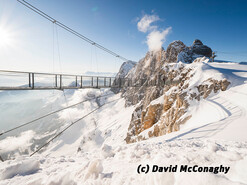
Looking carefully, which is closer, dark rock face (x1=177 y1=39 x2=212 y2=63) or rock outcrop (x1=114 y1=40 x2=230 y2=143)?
rock outcrop (x1=114 y1=40 x2=230 y2=143)

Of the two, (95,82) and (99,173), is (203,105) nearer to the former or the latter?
(95,82)

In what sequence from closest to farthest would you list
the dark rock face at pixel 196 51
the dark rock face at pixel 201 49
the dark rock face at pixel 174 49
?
the dark rock face at pixel 196 51 < the dark rock face at pixel 201 49 < the dark rock face at pixel 174 49

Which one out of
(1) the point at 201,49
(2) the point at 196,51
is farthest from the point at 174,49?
(1) the point at 201,49

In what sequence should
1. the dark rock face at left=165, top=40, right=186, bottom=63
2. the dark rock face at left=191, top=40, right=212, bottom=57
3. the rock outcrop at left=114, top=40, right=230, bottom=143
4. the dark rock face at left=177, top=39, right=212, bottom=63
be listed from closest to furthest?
the rock outcrop at left=114, top=40, right=230, bottom=143 < the dark rock face at left=177, top=39, right=212, bottom=63 < the dark rock face at left=191, top=40, right=212, bottom=57 < the dark rock face at left=165, top=40, right=186, bottom=63

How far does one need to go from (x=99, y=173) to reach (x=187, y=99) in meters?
13.8

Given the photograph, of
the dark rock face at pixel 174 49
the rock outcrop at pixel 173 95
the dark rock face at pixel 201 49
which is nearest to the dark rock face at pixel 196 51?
the dark rock face at pixel 201 49

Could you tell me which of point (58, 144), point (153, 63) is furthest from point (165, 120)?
point (58, 144)

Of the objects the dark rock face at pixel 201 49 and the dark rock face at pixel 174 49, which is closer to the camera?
the dark rock face at pixel 201 49

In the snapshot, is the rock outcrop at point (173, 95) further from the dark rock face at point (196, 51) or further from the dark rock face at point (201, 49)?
the dark rock face at point (201, 49)

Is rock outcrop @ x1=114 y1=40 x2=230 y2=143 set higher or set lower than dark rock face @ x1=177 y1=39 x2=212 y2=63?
lower

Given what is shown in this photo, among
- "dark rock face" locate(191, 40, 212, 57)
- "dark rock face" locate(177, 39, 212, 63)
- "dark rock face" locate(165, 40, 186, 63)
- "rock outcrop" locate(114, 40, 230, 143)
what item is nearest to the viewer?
"rock outcrop" locate(114, 40, 230, 143)

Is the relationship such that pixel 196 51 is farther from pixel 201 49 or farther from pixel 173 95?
pixel 173 95

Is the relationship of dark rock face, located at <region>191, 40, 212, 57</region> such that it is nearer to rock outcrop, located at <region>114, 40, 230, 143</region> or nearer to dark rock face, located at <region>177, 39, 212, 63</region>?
dark rock face, located at <region>177, 39, 212, 63</region>

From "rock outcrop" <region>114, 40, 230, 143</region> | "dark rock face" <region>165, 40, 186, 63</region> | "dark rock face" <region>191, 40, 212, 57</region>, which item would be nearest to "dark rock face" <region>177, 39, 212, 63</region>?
"dark rock face" <region>191, 40, 212, 57</region>
